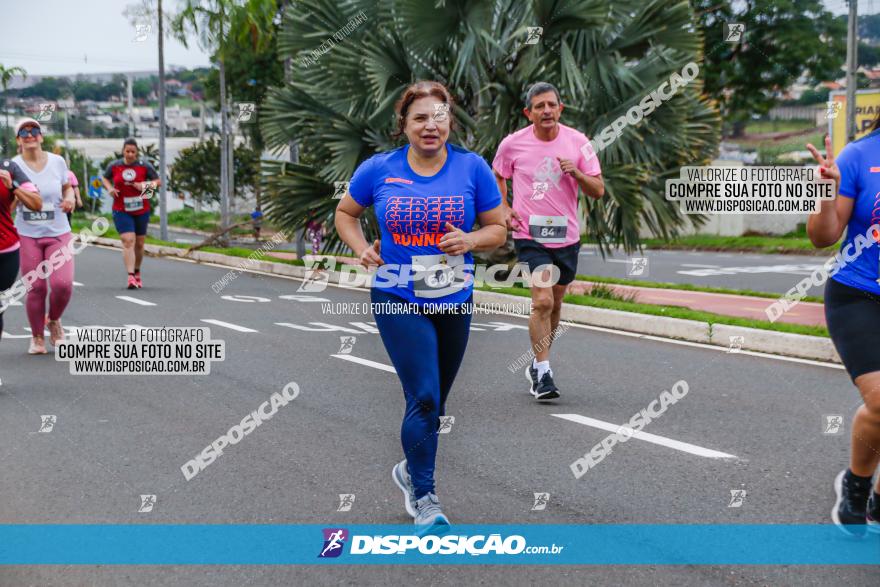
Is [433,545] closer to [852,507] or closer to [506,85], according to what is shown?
[852,507]

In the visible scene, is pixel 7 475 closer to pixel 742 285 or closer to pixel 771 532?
pixel 771 532

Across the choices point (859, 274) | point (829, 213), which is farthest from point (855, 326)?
point (829, 213)

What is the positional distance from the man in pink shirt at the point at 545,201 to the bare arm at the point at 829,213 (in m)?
3.12

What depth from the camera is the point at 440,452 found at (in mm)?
6008

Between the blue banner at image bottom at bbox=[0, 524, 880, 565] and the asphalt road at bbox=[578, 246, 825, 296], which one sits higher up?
the blue banner at image bottom at bbox=[0, 524, 880, 565]

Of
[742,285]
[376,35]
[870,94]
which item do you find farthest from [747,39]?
[376,35]

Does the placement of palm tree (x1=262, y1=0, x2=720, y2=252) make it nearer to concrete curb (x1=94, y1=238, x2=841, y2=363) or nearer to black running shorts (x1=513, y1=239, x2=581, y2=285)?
concrete curb (x1=94, y1=238, x2=841, y2=363)

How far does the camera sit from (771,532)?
14.9ft

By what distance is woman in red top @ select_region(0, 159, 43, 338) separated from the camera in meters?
7.96

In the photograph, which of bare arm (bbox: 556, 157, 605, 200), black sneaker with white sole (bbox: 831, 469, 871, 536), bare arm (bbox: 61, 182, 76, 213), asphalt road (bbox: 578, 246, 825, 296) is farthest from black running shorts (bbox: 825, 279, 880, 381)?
asphalt road (bbox: 578, 246, 825, 296)

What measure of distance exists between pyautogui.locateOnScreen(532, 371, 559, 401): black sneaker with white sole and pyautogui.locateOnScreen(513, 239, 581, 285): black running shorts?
0.69 m

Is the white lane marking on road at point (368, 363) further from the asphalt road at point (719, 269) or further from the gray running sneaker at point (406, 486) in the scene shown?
the asphalt road at point (719, 269)

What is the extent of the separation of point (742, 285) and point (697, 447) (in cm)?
1218

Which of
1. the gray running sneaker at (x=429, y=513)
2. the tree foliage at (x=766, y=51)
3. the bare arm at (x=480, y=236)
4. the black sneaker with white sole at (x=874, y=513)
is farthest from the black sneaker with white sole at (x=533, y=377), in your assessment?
the tree foliage at (x=766, y=51)
